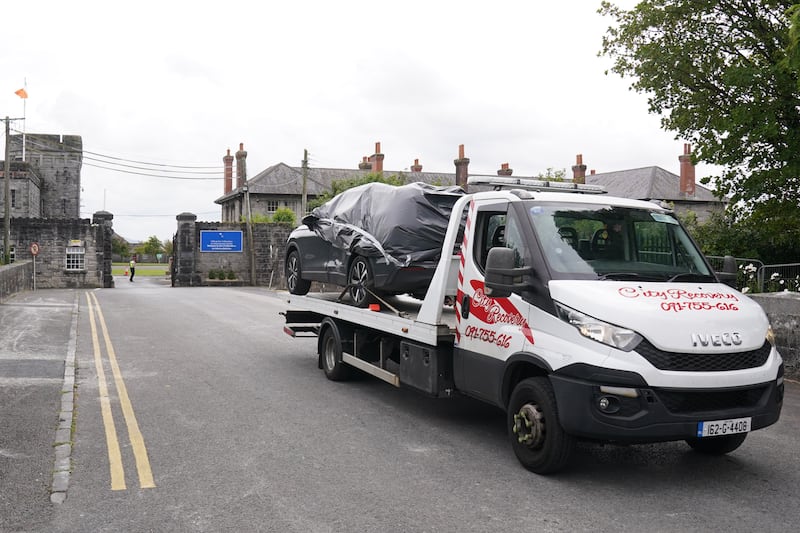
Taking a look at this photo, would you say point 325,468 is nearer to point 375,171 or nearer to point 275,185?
point 375,171

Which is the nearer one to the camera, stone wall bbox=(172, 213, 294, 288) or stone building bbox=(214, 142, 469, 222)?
stone wall bbox=(172, 213, 294, 288)

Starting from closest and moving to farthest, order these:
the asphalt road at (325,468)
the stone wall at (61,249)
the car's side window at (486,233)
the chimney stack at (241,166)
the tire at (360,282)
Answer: the asphalt road at (325,468), the car's side window at (486,233), the tire at (360,282), the stone wall at (61,249), the chimney stack at (241,166)

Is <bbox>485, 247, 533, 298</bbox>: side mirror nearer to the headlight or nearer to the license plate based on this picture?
the headlight

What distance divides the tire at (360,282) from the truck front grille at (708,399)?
13.3 ft

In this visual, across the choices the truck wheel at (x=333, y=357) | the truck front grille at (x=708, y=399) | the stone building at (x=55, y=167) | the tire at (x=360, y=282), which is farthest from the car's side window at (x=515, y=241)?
the stone building at (x=55, y=167)

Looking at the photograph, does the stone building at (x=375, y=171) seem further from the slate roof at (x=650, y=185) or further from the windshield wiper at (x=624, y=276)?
the windshield wiper at (x=624, y=276)

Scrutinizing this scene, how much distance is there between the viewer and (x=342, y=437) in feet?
21.9

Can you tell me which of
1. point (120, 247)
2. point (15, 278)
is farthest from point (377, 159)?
point (120, 247)

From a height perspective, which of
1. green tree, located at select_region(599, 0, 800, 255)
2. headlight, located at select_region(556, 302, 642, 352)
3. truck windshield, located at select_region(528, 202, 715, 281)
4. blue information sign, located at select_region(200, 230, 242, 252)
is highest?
green tree, located at select_region(599, 0, 800, 255)

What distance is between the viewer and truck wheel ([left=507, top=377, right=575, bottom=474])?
17.5 feet

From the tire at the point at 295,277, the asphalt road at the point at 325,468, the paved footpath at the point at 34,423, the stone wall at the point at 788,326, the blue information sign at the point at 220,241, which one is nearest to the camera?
the asphalt road at the point at 325,468

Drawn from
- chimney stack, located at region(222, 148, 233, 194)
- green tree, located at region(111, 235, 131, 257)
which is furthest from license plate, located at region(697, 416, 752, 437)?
green tree, located at region(111, 235, 131, 257)

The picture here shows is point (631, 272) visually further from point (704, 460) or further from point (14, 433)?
point (14, 433)

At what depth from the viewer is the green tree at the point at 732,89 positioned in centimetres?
1500
